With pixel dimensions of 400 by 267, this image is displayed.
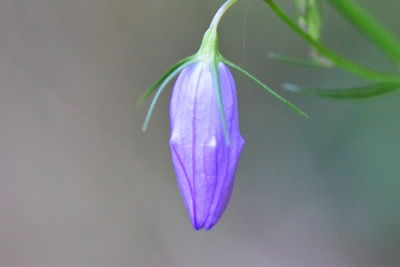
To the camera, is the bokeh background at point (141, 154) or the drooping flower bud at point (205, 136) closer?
the drooping flower bud at point (205, 136)

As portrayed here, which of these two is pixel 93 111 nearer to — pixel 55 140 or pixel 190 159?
pixel 55 140

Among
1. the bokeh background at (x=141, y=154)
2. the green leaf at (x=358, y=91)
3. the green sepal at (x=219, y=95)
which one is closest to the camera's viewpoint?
the green sepal at (x=219, y=95)

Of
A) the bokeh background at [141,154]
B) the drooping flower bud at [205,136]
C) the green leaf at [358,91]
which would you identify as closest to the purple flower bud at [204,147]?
the drooping flower bud at [205,136]

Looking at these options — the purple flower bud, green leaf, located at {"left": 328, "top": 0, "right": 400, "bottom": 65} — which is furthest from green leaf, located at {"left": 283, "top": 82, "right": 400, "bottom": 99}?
the purple flower bud

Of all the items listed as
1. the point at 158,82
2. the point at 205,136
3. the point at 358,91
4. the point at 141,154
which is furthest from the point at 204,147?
the point at 141,154

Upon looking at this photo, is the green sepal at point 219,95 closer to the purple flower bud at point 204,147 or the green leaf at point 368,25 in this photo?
the purple flower bud at point 204,147

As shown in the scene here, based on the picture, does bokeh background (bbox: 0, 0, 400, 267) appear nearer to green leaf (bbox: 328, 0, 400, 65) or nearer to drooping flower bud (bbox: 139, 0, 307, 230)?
green leaf (bbox: 328, 0, 400, 65)

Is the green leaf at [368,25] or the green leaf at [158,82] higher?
the green leaf at [158,82]
